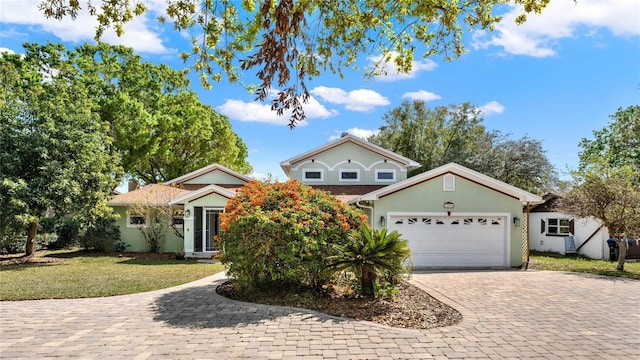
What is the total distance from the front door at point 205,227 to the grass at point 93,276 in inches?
65.4

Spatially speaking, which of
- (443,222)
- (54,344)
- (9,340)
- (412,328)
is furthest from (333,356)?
(443,222)

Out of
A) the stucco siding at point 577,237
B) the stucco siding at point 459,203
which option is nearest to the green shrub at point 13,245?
the stucco siding at point 459,203

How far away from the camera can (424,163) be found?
113 ft

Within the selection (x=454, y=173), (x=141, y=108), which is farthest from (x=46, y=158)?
(x=454, y=173)

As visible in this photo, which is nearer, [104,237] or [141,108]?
[104,237]

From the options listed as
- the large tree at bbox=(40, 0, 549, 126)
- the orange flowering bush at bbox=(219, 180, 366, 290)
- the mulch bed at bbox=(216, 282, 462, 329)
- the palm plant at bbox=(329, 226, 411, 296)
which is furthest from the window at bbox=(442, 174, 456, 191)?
the large tree at bbox=(40, 0, 549, 126)

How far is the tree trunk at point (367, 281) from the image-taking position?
8.35 metres

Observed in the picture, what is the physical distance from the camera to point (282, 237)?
8.29 meters

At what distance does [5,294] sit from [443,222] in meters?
14.1

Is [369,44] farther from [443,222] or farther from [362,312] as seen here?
[443,222]

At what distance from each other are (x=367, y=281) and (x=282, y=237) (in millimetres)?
2161

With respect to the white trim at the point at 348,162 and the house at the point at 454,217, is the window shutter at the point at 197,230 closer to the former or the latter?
the white trim at the point at 348,162

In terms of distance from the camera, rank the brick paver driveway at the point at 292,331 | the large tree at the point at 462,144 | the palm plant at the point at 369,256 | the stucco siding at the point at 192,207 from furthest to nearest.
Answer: the large tree at the point at 462,144
the stucco siding at the point at 192,207
the palm plant at the point at 369,256
the brick paver driveway at the point at 292,331

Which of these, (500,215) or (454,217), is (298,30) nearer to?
(454,217)
